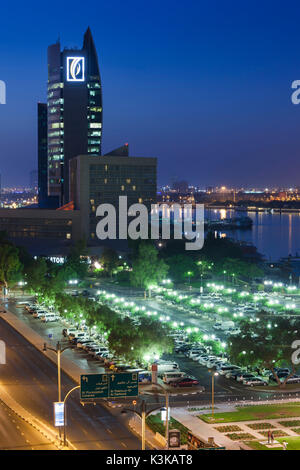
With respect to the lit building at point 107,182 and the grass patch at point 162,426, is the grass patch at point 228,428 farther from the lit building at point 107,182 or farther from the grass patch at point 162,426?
the lit building at point 107,182

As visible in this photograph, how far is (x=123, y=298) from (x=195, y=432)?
30965mm

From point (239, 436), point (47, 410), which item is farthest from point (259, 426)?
point (47, 410)

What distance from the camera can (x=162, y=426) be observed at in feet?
83.5

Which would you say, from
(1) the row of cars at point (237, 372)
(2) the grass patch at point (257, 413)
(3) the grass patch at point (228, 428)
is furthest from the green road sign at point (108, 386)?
(1) the row of cars at point (237, 372)

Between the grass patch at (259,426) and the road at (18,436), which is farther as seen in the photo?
the grass patch at (259,426)

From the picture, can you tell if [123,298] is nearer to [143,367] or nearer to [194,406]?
[143,367]

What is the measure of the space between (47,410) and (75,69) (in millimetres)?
102636

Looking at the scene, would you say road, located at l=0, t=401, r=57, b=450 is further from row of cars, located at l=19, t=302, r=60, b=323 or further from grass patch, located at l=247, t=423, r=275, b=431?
row of cars, located at l=19, t=302, r=60, b=323

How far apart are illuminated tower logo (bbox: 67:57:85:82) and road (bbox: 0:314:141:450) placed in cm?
9143

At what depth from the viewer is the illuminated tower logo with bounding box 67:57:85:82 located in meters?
121

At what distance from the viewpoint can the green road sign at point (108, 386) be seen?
77.4 feet

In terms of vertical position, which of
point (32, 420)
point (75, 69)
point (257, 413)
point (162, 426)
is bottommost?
point (257, 413)

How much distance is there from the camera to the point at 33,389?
3028cm

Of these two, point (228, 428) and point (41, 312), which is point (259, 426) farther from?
point (41, 312)
